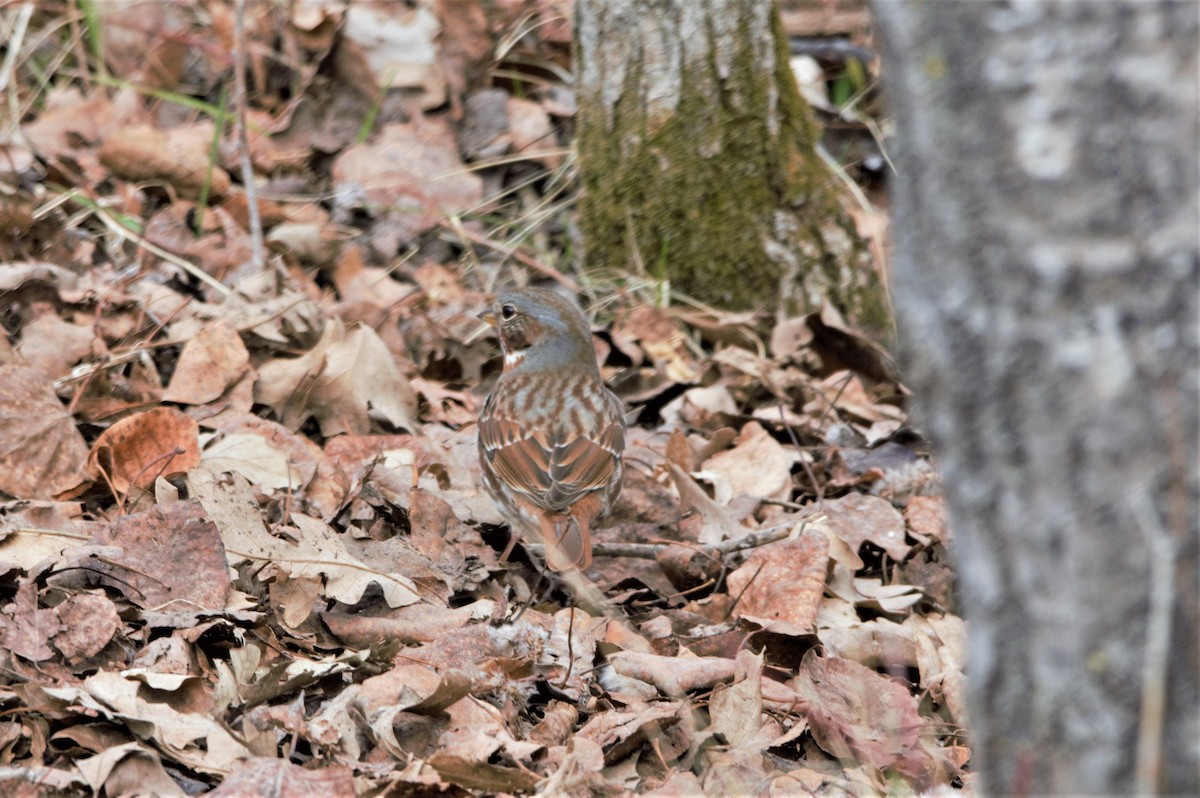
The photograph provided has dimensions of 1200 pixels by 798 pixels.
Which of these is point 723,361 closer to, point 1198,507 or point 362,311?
point 362,311

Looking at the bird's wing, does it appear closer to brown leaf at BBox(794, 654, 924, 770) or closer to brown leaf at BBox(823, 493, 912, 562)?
brown leaf at BBox(823, 493, 912, 562)

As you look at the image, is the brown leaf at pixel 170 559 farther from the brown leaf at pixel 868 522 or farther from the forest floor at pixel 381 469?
the brown leaf at pixel 868 522

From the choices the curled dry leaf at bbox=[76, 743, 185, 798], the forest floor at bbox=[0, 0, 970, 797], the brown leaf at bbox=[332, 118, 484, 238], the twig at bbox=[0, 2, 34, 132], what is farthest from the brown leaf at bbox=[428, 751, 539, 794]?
the twig at bbox=[0, 2, 34, 132]

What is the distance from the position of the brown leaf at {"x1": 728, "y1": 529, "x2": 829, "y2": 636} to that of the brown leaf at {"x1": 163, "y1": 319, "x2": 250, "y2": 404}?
1.99m

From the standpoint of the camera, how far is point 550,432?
4746 millimetres

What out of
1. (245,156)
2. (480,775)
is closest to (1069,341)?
(480,775)

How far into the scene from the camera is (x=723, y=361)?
5746 mm

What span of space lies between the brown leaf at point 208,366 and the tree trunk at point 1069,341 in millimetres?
3512

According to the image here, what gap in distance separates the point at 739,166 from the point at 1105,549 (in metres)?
4.68

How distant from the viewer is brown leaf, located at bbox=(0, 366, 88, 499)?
4.01 meters

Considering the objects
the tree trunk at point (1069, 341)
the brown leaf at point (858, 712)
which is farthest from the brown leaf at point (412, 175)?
the tree trunk at point (1069, 341)

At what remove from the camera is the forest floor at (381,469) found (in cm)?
303

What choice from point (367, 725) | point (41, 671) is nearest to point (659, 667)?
point (367, 725)

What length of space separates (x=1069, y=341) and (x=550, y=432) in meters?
3.19
